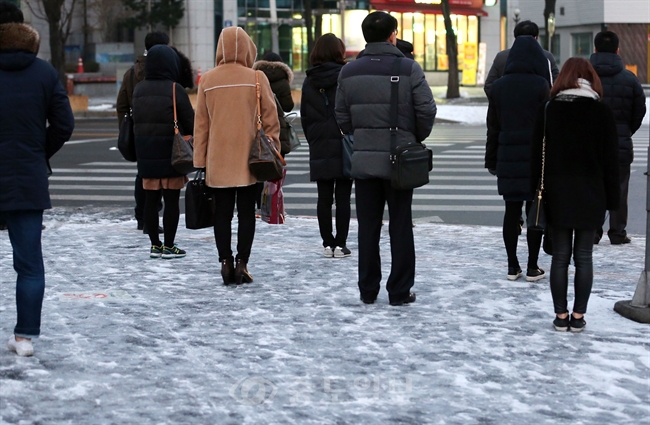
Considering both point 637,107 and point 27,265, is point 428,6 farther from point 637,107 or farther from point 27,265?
point 27,265

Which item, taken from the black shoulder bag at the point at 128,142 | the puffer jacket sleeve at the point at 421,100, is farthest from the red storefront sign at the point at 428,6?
the puffer jacket sleeve at the point at 421,100

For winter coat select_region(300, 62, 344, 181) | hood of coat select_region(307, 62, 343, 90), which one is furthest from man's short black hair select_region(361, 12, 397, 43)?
winter coat select_region(300, 62, 344, 181)

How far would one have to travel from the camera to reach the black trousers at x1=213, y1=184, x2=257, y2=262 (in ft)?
27.0

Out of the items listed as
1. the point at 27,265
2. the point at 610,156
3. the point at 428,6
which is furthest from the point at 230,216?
the point at 428,6

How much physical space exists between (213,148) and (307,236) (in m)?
2.87

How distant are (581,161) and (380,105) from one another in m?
1.47

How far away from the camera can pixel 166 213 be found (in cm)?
948

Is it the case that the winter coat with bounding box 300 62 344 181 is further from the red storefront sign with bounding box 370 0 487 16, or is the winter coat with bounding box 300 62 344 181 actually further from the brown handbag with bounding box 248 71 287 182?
the red storefront sign with bounding box 370 0 487 16

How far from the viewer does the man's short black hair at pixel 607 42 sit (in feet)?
31.9

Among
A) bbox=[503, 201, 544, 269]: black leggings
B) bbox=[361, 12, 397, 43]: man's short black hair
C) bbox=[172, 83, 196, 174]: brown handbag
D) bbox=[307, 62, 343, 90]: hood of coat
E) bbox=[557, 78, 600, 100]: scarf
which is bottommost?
bbox=[503, 201, 544, 269]: black leggings

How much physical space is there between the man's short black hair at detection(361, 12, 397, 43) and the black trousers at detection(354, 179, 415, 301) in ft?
3.19

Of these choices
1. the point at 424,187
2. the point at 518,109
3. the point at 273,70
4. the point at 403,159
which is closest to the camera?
the point at 403,159

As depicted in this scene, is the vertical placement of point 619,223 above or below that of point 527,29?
below

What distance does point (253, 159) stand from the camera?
26.3 ft
